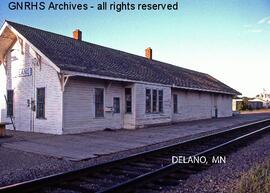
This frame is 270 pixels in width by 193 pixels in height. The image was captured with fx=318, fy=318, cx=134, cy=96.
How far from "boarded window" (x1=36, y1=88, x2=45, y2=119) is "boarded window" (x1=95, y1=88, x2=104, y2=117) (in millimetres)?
2821

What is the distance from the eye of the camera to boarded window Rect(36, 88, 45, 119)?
16.9 metres

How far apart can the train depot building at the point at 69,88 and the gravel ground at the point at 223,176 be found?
8.72 m

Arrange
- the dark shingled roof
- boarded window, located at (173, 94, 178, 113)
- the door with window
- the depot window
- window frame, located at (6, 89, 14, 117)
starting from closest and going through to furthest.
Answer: the dark shingled roof < window frame, located at (6, 89, 14, 117) < the door with window < the depot window < boarded window, located at (173, 94, 178, 113)

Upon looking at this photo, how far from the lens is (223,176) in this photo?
7242 millimetres

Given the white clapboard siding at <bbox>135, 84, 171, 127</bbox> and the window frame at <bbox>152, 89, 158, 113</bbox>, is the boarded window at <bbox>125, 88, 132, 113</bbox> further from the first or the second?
the window frame at <bbox>152, 89, 158, 113</bbox>

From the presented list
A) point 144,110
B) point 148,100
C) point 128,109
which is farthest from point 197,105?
point 128,109

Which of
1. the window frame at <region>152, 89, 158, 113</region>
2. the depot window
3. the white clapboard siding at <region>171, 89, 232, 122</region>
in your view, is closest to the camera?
the depot window

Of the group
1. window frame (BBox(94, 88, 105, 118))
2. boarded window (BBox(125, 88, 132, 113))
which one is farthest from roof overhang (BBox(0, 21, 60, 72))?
boarded window (BBox(125, 88, 132, 113))

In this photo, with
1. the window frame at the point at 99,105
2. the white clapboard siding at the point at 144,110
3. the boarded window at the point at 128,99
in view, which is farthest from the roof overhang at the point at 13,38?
the white clapboard siding at the point at 144,110

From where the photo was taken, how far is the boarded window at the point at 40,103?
16.9 meters

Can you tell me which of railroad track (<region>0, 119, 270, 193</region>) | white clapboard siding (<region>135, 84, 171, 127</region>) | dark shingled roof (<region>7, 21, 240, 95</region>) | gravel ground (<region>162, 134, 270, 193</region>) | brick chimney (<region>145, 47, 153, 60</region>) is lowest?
gravel ground (<region>162, 134, 270, 193</region>)

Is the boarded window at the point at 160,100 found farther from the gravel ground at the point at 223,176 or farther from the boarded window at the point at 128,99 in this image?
the gravel ground at the point at 223,176

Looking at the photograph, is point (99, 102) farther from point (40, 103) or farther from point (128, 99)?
point (40, 103)

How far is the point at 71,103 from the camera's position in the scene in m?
16.0
